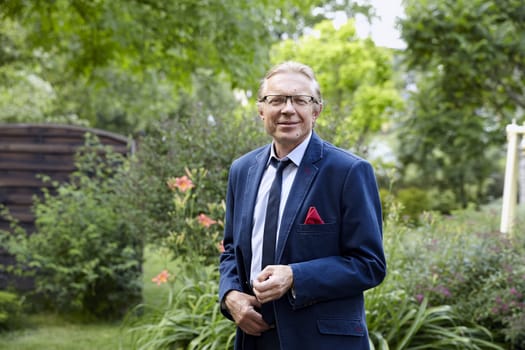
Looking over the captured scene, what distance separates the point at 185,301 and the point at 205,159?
52.0 inches

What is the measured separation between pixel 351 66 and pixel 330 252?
1309 centimetres

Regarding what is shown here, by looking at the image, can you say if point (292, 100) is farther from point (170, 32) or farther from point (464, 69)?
point (464, 69)

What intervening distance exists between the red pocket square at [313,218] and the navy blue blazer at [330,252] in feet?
0.04

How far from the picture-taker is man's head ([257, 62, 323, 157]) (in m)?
2.22

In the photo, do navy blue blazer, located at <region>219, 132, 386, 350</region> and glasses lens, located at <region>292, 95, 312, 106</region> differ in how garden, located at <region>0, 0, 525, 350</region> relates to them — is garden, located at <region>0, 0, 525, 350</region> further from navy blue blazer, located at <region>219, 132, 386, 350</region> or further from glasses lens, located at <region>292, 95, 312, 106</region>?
glasses lens, located at <region>292, 95, 312, 106</region>

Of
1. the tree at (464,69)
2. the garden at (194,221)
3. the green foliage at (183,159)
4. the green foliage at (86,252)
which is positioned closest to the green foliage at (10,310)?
the garden at (194,221)

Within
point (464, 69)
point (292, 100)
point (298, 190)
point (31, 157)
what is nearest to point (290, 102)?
point (292, 100)

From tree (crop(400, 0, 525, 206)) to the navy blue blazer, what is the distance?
36.7ft

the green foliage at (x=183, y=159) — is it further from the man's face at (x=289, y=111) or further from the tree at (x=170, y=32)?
the man's face at (x=289, y=111)

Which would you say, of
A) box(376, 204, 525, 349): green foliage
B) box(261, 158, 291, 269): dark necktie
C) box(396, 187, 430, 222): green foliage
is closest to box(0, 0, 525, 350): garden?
box(376, 204, 525, 349): green foliage

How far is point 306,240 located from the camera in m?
2.18

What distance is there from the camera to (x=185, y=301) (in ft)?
15.4

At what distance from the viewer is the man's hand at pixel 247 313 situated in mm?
2230

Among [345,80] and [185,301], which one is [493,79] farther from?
[185,301]
